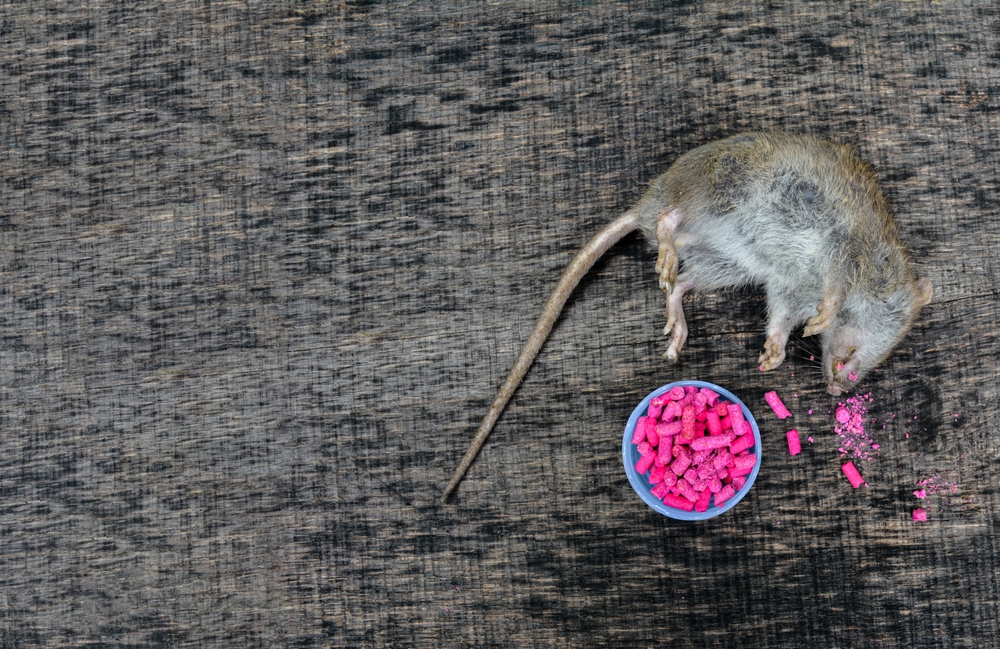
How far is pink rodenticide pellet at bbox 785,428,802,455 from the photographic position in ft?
8.49

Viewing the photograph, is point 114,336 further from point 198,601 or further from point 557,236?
point 557,236

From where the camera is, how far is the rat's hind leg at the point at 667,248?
8.03 feet

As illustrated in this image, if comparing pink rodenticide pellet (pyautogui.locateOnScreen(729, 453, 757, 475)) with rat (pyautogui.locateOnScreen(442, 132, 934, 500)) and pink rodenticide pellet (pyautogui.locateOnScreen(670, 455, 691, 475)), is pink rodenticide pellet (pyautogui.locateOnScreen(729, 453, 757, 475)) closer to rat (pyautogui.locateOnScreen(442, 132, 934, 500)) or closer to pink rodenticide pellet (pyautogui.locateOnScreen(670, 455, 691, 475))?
pink rodenticide pellet (pyautogui.locateOnScreen(670, 455, 691, 475))

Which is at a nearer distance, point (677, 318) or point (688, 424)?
point (688, 424)

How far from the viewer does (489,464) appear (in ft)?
8.68

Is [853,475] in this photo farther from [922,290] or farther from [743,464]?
[922,290]

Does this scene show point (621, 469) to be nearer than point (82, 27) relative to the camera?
Yes

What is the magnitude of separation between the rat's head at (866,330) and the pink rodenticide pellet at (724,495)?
1.80 ft

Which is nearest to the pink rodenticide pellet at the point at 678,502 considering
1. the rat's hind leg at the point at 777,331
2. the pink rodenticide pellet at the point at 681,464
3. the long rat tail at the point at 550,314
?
the pink rodenticide pellet at the point at 681,464

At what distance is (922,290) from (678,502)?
3.68 ft

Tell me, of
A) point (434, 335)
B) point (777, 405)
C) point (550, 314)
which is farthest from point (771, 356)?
point (434, 335)

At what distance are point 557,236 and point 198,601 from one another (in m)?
1.94

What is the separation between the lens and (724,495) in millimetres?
2445

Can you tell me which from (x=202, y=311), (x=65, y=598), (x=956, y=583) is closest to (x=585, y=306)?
(x=202, y=311)
